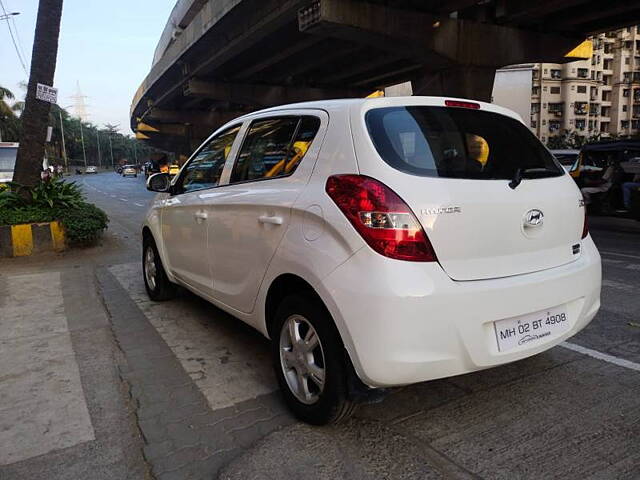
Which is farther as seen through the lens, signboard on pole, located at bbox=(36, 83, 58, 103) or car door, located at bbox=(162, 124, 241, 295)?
signboard on pole, located at bbox=(36, 83, 58, 103)

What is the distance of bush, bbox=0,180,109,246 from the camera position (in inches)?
328

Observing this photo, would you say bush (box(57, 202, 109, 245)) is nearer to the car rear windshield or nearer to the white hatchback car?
the white hatchback car

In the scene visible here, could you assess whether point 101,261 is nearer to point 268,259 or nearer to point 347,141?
point 268,259

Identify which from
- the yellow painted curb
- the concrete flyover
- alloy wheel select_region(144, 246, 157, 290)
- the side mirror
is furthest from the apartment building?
the side mirror

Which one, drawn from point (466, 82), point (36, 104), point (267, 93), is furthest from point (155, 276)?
point (267, 93)

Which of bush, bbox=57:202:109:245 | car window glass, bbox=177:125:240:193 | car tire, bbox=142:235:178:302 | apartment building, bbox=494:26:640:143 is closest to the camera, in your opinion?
car window glass, bbox=177:125:240:193

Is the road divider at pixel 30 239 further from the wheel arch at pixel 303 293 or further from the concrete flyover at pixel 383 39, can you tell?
the concrete flyover at pixel 383 39

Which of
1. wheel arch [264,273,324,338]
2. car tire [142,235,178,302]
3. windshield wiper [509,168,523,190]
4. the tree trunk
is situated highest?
the tree trunk

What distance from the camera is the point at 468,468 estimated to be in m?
2.39

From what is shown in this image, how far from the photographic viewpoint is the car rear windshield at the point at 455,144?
8.50ft

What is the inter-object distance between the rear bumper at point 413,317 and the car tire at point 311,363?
0.44ft

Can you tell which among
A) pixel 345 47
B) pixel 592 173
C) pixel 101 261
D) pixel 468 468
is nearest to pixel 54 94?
pixel 101 261

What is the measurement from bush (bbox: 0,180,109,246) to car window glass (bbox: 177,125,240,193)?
464 cm

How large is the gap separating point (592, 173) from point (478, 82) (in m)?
6.34
